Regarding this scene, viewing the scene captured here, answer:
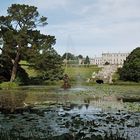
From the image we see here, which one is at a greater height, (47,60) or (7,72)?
(47,60)

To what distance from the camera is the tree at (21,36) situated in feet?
183

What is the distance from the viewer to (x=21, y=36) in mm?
55594

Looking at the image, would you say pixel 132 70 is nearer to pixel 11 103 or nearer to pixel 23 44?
pixel 23 44

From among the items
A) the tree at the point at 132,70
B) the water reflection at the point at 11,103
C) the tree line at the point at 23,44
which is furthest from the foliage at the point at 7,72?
the water reflection at the point at 11,103

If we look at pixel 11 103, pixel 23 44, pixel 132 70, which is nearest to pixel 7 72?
pixel 23 44

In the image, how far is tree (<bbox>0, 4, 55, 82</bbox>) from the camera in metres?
55.8

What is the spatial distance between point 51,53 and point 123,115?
130ft

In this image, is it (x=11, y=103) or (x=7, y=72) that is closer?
(x=11, y=103)

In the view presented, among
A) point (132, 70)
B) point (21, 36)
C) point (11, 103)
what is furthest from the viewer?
point (132, 70)

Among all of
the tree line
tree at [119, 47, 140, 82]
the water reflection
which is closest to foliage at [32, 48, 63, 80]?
the tree line

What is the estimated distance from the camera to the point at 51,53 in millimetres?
57719

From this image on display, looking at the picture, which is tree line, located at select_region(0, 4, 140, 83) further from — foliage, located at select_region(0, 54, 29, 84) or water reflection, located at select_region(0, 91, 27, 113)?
water reflection, located at select_region(0, 91, 27, 113)

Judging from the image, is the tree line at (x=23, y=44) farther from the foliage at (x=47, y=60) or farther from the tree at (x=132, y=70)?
the tree at (x=132, y=70)

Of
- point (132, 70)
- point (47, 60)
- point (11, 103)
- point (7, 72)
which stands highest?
point (47, 60)
